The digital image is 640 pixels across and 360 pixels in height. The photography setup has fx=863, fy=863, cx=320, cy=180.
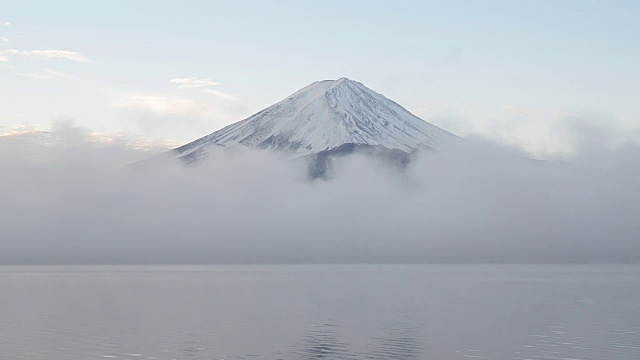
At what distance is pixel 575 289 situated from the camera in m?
140

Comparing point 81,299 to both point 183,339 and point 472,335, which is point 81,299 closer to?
point 183,339

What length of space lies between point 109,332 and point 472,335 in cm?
2959

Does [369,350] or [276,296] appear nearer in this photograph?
[369,350]

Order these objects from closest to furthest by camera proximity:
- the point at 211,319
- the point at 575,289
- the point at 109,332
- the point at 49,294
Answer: the point at 109,332
the point at 211,319
the point at 49,294
the point at 575,289

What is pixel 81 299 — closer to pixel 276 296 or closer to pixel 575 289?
pixel 276 296

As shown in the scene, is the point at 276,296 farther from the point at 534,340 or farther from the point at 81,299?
the point at 534,340

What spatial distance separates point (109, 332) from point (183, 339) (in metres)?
9.05

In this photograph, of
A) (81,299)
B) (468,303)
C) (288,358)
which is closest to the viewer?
(288,358)

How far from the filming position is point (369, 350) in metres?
59.4

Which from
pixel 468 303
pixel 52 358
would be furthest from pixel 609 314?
pixel 52 358

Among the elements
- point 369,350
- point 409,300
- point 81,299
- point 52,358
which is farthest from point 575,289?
point 52,358

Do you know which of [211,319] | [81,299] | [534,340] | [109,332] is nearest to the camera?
[534,340]

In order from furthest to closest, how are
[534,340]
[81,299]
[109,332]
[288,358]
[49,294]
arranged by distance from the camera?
1. [49,294]
2. [81,299]
3. [109,332]
4. [534,340]
5. [288,358]

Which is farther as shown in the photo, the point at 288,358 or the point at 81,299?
the point at 81,299
